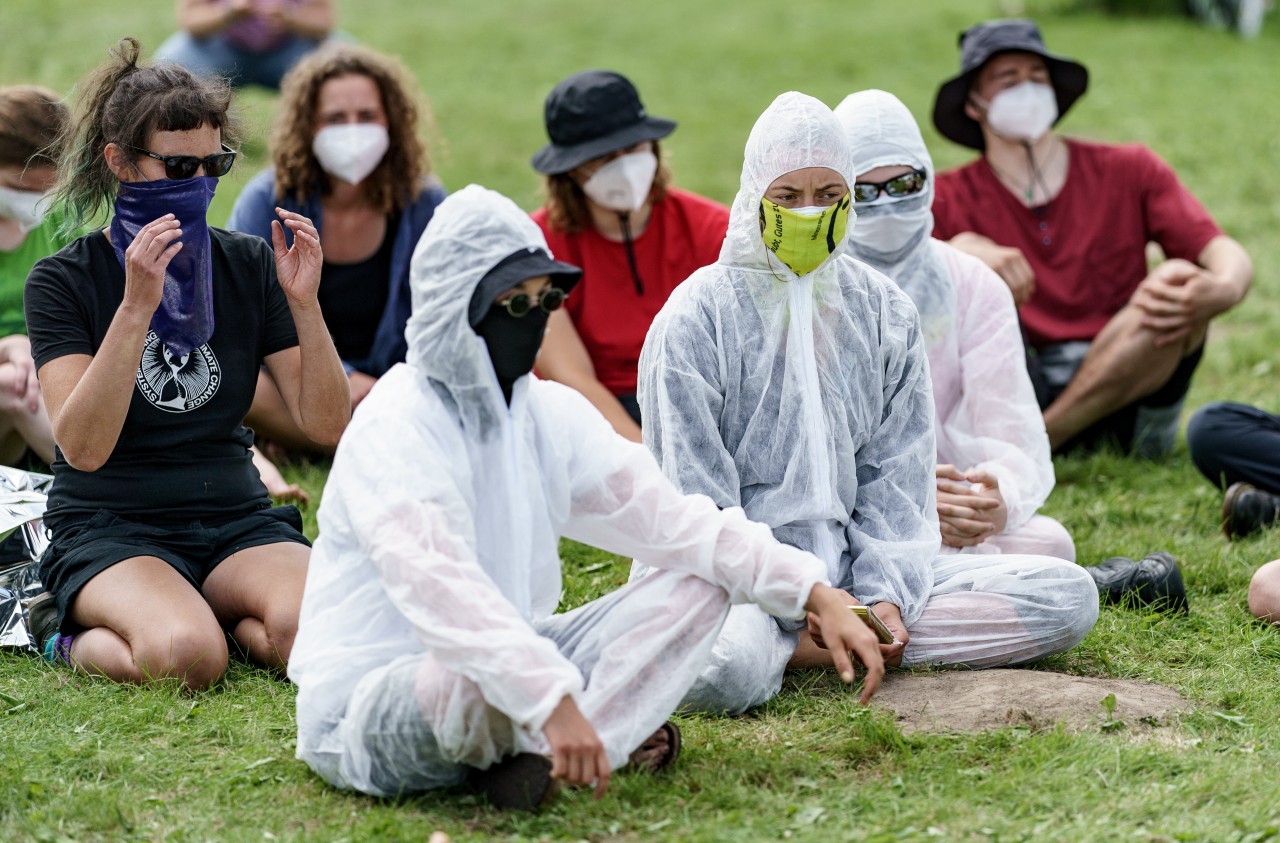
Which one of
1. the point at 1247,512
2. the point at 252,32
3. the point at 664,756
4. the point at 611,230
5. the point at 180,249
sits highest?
the point at 252,32

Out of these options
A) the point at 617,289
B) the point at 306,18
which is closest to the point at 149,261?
the point at 617,289

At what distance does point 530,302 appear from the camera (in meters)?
3.36

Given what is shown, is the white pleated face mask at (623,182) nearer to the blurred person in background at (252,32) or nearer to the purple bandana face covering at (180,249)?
the purple bandana face covering at (180,249)

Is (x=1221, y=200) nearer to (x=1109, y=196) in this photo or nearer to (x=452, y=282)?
(x=1109, y=196)

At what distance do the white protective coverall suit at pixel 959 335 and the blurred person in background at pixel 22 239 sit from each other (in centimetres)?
247

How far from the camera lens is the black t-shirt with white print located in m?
4.38

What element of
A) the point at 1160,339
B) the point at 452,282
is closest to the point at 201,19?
the point at 1160,339

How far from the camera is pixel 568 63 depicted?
14734 millimetres

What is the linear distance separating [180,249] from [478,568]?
4.91 ft

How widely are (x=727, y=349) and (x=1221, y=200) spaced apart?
7.78 metres

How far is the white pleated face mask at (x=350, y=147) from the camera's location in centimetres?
644

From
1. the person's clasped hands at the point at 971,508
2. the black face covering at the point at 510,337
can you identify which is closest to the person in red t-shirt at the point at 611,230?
the person's clasped hands at the point at 971,508

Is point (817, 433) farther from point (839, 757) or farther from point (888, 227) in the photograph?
point (888, 227)

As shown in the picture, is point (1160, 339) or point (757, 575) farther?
point (1160, 339)
